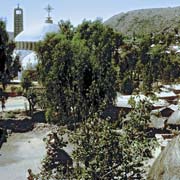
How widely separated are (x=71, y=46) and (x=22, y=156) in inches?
359

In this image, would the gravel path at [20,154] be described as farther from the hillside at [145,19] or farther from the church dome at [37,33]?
the hillside at [145,19]

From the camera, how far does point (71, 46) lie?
2520cm

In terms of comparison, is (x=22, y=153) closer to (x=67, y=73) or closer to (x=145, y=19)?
(x=67, y=73)

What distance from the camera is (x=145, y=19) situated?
111 m

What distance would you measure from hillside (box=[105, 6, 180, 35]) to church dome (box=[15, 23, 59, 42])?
50479mm

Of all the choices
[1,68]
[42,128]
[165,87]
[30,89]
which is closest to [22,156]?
[42,128]

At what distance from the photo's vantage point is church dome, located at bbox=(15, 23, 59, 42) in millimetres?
45537

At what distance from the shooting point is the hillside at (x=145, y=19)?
101625mm

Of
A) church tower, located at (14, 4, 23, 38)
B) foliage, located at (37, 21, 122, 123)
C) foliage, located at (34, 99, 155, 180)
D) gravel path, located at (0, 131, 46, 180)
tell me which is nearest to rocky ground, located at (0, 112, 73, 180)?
gravel path, located at (0, 131, 46, 180)

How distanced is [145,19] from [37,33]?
6835 cm

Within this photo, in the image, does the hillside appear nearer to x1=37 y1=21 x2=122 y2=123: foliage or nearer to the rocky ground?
x1=37 y1=21 x2=122 y2=123: foliage

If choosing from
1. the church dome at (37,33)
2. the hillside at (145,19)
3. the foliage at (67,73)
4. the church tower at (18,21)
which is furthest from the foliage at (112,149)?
the hillside at (145,19)

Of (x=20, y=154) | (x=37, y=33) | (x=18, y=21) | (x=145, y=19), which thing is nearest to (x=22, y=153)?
(x=20, y=154)

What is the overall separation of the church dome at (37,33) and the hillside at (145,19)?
166 feet
